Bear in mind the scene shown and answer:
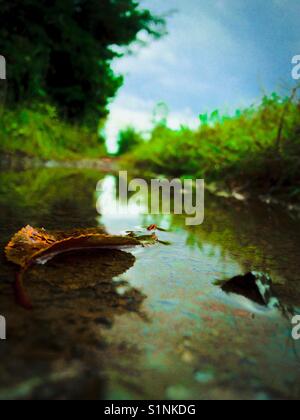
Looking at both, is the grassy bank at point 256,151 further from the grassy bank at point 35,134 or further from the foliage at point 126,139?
the foliage at point 126,139

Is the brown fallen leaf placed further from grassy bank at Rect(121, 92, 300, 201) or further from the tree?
the tree

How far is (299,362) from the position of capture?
487 mm

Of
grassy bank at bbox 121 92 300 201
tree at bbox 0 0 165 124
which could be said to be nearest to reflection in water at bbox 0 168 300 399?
grassy bank at bbox 121 92 300 201

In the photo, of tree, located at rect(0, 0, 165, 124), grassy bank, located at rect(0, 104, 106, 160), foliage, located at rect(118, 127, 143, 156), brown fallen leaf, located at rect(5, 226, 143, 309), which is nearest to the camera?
brown fallen leaf, located at rect(5, 226, 143, 309)

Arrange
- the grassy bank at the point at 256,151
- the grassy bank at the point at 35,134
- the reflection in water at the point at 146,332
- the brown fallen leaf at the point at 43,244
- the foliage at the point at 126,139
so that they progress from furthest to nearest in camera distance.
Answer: the foliage at the point at 126,139, the grassy bank at the point at 35,134, the grassy bank at the point at 256,151, the brown fallen leaf at the point at 43,244, the reflection in water at the point at 146,332

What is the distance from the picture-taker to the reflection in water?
394 mm

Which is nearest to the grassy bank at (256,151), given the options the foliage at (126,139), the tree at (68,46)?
the tree at (68,46)

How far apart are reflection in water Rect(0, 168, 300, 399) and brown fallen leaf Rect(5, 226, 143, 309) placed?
0.08 feet

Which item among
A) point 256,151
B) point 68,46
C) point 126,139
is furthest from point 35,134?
point 126,139

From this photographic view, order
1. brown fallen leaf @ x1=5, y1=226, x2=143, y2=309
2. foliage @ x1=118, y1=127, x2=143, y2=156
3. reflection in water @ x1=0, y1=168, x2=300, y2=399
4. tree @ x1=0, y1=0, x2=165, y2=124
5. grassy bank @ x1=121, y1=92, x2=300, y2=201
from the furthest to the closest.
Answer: foliage @ x1=118, y1=127, x2=143, y2=156, tree @ x1=0, y1=0, x2=165, y2=124, grassy bank @ x1=121, y1=92, x2=300, y2=201, brown fallen leaf @ x1=5, y1=226, x2=143, y2=309, reflection in water @ x1=0, y1=168, x2=300, y2=399

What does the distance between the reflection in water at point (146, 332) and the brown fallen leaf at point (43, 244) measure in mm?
23

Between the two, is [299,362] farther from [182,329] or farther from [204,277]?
[204,277]

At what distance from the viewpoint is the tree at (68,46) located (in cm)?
758
